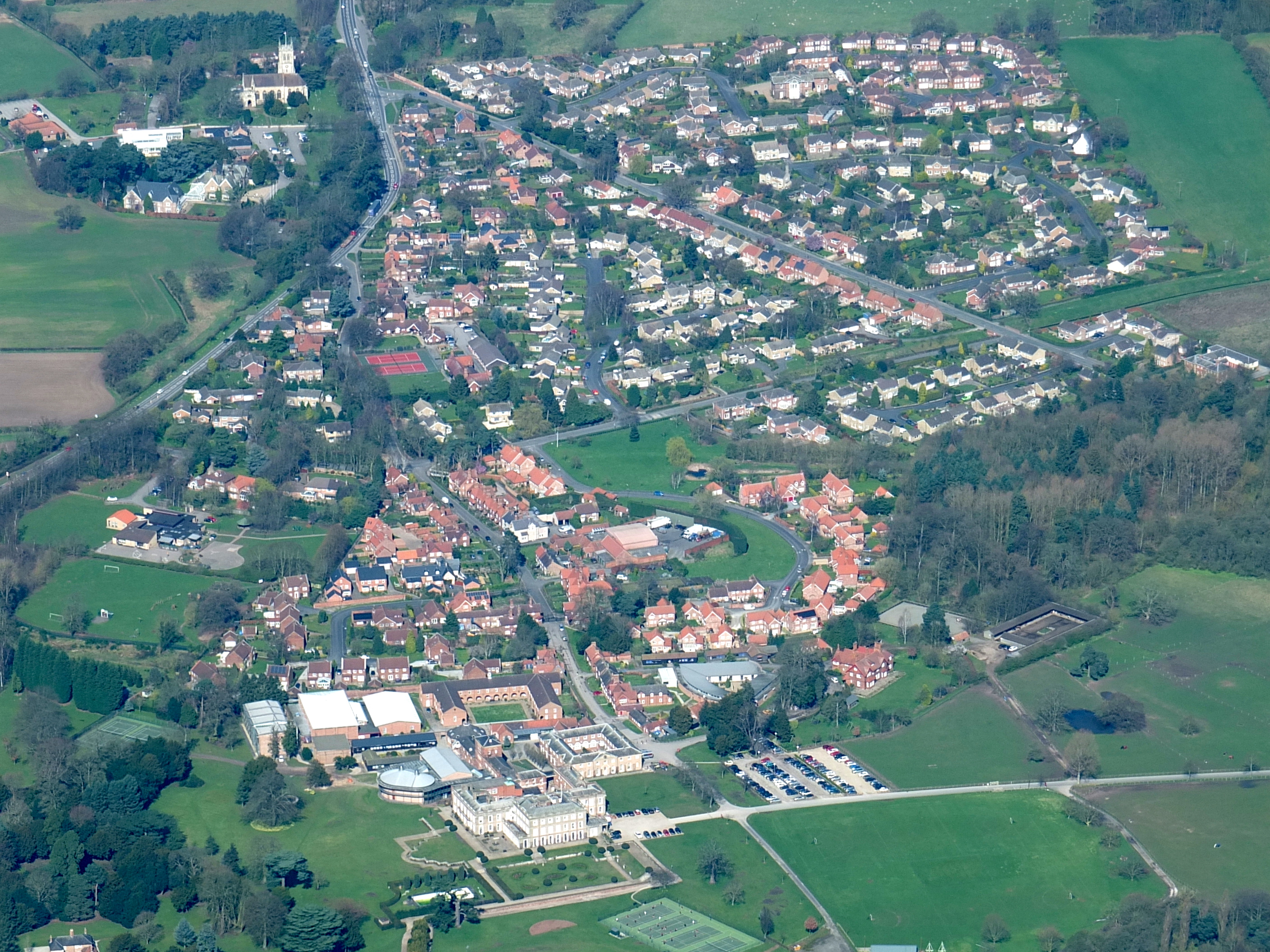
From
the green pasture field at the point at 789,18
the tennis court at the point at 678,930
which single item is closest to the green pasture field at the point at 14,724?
the tennis court at the point at 678,930

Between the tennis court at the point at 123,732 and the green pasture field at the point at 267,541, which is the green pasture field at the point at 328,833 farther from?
the green pasture field at the point at 267,541

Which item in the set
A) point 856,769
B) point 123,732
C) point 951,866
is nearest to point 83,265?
point 123,732

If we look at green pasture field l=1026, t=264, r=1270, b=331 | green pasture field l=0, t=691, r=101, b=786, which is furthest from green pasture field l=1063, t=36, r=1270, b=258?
green pasture field l=0, t=691, r=101, b=786

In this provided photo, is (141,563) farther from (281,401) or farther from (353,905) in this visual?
(353,905)

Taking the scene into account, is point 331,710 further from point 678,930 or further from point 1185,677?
point 1185,677

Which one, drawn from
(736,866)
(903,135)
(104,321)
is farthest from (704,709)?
(903,135)

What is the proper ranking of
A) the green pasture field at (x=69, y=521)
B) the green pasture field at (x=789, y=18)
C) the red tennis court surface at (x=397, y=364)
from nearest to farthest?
the green pasture field at (x=69, y=521) → the red tennis court surface at (x=397, y=364) → the green pasture field at (x=789, y=18)
